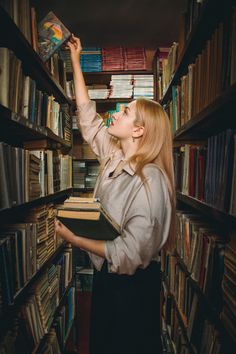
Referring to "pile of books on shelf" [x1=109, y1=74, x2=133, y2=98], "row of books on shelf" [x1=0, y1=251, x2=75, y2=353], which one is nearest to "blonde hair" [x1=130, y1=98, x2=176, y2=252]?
"row of books on shelf" [x1=0, y1=251, x2=75, y2=353]

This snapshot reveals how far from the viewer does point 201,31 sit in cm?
135

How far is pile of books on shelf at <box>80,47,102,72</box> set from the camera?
2.87 meters

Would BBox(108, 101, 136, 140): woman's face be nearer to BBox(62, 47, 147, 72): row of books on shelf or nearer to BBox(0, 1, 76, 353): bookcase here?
BBox(0, 1, 76, 353): bookcase

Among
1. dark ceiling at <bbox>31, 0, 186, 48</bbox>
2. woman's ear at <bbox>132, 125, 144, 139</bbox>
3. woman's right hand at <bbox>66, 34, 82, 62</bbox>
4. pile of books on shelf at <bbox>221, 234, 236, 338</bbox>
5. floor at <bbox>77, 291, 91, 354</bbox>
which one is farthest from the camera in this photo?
floor at <bbox>77, 291, 91, 354</bbox>

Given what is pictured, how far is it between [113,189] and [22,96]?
0.59m

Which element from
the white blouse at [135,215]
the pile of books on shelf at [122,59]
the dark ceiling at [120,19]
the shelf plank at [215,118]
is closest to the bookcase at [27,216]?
the white blouse at [135,215]

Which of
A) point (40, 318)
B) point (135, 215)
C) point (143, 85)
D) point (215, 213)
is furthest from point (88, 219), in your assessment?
point (143, 85)

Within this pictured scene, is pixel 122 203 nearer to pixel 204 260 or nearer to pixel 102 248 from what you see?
pixel 102 248

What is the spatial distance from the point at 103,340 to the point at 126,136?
0.87 m

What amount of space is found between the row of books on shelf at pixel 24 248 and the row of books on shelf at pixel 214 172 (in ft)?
2.63

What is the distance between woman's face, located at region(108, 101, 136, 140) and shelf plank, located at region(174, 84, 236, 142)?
280 millimetres

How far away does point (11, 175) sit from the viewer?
116 centimetres

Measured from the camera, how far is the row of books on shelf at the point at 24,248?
43.3 inches

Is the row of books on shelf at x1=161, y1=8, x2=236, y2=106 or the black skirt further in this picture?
the black skirt
